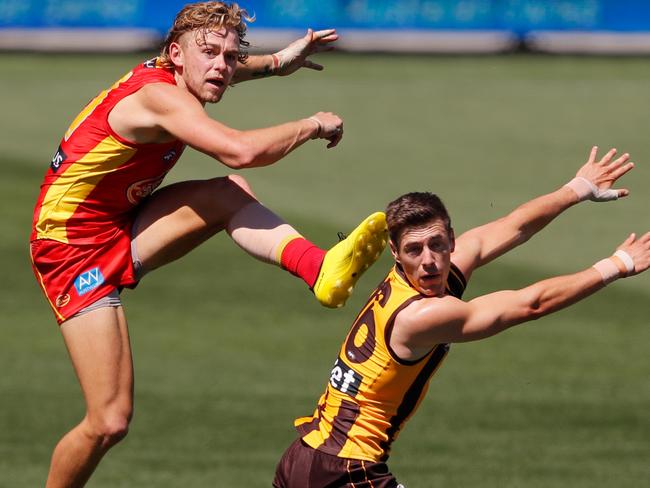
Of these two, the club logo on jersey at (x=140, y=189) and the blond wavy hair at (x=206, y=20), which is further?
the club logo on jersey at (x=140, y=189)

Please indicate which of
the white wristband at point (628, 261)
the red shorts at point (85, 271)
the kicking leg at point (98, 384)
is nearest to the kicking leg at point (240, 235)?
the red shorts at point (85, 271)

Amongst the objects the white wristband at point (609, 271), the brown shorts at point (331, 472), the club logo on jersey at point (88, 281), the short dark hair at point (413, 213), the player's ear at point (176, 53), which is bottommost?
the brown shorts at point (331, 472)

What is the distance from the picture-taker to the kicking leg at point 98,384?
8016 mm

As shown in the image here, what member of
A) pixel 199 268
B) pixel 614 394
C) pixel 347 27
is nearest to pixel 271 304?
pixel 199 268

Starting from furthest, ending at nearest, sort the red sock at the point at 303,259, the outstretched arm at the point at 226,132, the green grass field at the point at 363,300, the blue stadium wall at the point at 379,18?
1. the blue stadium wall at the point at 379,18
2. the green grass field at the point at 363,300
3. the red sock at the point at 303,259
4. the outstretched arm at the point at 226,132

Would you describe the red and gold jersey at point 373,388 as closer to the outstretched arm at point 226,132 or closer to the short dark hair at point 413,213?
the short dark hair at point 413,213

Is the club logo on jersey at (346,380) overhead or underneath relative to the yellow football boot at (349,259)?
underneath

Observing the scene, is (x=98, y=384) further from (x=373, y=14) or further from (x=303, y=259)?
(x=373, y=14)

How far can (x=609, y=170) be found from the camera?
8.04 metres

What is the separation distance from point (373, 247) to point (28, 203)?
1292cm

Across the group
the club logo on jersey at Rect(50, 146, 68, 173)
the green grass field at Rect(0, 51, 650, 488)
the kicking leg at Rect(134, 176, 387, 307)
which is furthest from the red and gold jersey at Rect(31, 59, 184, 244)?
the green grass field at Rect(0, 51, 650, 488)

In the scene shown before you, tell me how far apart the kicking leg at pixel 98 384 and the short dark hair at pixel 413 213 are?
72.4 inches

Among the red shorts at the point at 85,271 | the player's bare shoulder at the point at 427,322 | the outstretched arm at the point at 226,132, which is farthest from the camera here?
the red shorts at the point at 85,271

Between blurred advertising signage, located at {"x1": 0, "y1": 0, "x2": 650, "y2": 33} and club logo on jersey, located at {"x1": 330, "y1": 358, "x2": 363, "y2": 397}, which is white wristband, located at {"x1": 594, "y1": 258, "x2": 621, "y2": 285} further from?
blurred advertising signage, located at {"x1": 0, "y1": 0, "x2": 650, "y2": 33}
